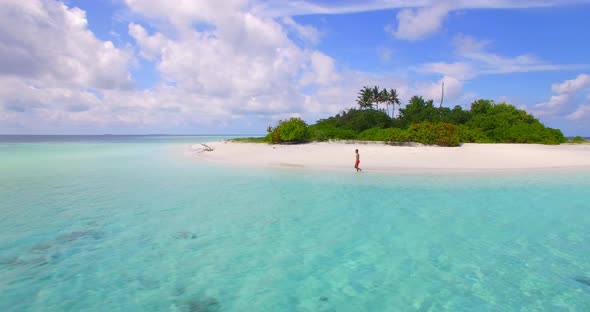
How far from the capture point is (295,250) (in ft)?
27.0

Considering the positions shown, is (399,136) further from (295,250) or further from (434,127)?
(295,250)

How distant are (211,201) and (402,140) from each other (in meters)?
30.6

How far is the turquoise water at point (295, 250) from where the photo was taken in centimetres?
588

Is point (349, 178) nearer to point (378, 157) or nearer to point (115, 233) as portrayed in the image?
point (378, 157)

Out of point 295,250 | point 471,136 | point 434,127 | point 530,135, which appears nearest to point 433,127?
point 434,127

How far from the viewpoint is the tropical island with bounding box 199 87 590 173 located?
26.8m

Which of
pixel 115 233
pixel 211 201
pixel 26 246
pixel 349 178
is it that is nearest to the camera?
pixel 26 246

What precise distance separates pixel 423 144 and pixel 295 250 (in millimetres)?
33023

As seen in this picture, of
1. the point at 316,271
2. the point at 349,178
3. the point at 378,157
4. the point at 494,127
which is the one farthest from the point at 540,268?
the point at 494,127

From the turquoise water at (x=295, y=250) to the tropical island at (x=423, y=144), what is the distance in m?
11.4

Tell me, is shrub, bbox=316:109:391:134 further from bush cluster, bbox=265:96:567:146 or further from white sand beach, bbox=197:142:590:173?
white sand beach, bbox=197:142:590:173

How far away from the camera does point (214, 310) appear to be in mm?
5516

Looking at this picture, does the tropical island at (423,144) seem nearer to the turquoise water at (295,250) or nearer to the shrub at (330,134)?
Result: the shrub at (330,134)

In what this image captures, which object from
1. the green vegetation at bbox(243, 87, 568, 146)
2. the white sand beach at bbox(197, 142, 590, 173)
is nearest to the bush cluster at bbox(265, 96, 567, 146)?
the green vegetation at bbox(243, 87, 568, 146)
